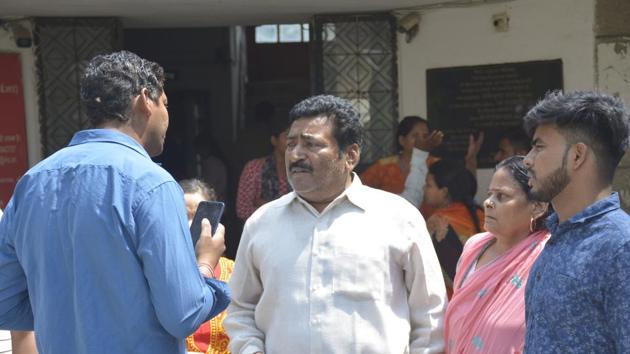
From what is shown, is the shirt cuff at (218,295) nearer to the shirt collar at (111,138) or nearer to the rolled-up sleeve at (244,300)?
the shirt collar at (111,138)

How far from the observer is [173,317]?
2564mm

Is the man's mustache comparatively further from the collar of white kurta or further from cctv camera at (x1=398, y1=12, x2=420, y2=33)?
cctv camera at (x1=398, y1=12, x2=420, y2=33)

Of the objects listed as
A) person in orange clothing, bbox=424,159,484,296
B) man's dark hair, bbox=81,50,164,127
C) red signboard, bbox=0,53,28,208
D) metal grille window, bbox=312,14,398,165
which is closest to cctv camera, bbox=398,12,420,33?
metal grille window, bbox=312,14,398,165

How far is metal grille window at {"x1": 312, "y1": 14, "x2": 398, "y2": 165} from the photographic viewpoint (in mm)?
7410

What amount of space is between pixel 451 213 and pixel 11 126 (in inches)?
152

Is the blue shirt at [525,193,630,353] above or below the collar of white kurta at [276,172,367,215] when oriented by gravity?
below

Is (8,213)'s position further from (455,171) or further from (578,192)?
(455,171)

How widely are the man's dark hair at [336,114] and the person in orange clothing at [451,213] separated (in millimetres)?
1880

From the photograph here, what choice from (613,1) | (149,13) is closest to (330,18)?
(149,13)

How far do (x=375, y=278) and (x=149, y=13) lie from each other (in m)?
4.61

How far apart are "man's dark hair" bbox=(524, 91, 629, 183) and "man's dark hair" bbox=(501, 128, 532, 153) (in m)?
3.94

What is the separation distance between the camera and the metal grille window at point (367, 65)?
7410mm

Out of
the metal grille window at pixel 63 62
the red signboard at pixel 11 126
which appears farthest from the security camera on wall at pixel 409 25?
the red signboard at pixel 11 126

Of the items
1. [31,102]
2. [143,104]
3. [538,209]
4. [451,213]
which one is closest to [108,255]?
[143,104]
